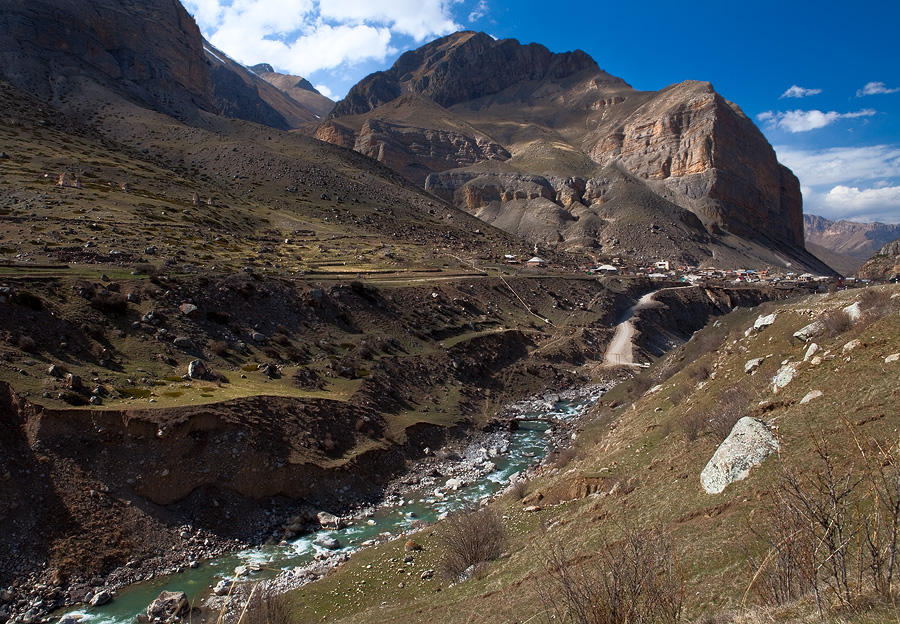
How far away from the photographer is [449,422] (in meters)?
30.2

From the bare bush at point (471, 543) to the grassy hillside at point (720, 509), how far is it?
1.16 ft

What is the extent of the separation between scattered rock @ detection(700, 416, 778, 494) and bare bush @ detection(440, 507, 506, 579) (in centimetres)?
566

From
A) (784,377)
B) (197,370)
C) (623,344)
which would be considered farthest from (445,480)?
(623,344)

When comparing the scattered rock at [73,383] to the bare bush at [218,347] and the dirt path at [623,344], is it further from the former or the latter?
the dirt path at [623,344]

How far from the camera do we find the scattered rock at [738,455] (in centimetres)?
1096

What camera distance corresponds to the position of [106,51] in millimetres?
108438

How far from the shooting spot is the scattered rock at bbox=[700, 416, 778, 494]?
1096 centimetres

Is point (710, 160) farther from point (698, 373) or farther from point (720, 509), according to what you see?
point (720, 509)

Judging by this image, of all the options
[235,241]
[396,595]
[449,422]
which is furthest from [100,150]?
[396,595]

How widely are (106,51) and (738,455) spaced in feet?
452

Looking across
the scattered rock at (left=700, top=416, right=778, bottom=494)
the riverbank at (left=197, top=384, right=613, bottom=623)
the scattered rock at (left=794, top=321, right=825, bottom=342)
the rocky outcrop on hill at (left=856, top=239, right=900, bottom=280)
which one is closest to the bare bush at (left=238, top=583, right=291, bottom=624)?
the riverbank at (left=197, top=384, right=613, bottom=623)

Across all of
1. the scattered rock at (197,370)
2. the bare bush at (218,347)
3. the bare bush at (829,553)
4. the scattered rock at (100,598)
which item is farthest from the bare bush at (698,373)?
the bare bush at (218,347)

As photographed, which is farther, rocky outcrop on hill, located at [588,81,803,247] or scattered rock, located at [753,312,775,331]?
rocky outcrop on hill, located at [588,81,803,247]

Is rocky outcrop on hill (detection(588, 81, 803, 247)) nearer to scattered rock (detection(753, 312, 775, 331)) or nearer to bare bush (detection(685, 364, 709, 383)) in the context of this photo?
scattered rock (detection(753, 312, 775, 331))
